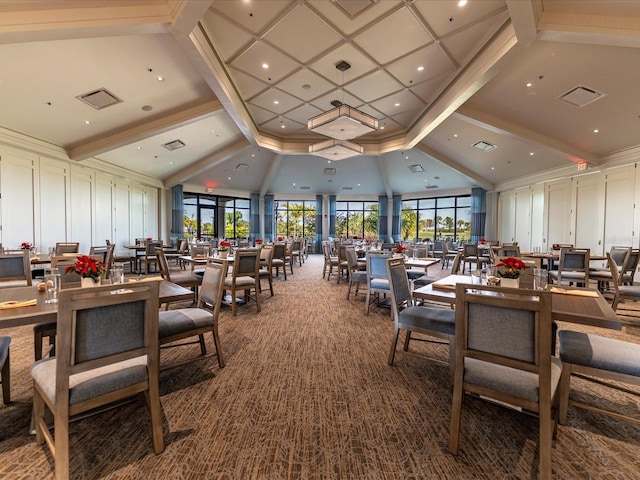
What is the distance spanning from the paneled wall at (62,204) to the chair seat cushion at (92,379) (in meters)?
6.47

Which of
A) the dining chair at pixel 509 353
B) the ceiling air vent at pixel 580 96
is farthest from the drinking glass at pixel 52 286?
the ceiling air vent at pixel 580 96

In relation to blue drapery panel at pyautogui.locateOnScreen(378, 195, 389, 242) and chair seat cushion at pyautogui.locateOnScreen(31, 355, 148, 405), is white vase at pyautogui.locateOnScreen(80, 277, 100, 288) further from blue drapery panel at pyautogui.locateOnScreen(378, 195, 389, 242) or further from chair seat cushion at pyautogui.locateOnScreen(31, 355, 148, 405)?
blue drapery panel at pyautogui.locateOnScreen(378, 195, 389, 242)

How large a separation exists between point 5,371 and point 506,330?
3.08 metres

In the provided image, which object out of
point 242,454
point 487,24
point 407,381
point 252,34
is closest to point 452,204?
point 487,24

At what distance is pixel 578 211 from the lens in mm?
8352

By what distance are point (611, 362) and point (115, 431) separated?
2.92 meters

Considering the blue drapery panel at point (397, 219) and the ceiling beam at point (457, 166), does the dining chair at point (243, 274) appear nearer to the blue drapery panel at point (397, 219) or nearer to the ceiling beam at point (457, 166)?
the ceiling beam at point (457, 166)

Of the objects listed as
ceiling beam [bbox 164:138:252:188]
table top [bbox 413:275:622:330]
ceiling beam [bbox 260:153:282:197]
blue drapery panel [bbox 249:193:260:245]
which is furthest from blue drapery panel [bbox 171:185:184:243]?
table top [bbox 413:275:622:330]

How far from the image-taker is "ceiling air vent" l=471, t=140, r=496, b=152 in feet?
28.0

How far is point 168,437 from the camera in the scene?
1.75 meters

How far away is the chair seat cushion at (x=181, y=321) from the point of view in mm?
2212

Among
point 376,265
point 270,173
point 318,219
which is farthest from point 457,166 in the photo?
point 376,265

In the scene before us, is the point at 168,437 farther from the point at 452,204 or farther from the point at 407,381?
the point at 452,204

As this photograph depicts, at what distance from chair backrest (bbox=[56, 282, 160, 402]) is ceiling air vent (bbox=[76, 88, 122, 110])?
5622 mm
